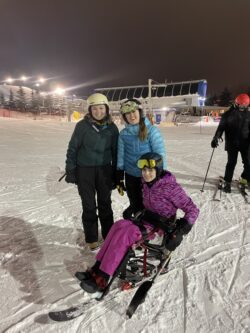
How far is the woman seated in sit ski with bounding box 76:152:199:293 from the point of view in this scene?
2742mm

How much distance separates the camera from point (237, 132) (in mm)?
6477

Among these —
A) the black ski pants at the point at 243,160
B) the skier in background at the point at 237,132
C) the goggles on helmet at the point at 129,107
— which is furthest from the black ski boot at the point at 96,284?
the black ski pants at the point at 243,160

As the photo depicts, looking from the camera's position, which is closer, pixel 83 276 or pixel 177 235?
pixel 83 276

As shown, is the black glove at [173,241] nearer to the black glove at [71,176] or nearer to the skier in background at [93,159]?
the skier in background at [93,159]

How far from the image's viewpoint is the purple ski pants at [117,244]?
272cm

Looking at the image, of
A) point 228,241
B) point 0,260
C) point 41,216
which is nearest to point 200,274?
point 228,241

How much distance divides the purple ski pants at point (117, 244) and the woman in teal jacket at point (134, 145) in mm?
641

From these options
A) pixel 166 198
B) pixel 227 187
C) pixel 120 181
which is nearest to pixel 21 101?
pixel 227 187

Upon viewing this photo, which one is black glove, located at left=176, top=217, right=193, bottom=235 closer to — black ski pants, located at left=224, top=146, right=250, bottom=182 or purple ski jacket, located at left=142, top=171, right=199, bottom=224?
purple ski jacket, located at left=142, top=171, right=199, bottom=224

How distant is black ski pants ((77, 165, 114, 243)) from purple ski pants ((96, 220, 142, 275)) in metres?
1.04

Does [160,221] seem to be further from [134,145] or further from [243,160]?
[243,160]

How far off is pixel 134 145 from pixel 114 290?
1.59m

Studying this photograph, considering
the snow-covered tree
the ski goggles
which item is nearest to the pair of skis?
the ski goggles

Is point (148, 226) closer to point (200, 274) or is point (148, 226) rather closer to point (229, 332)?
point (200, 274)
